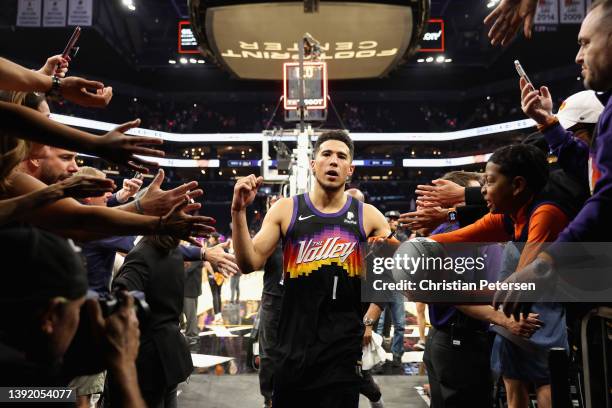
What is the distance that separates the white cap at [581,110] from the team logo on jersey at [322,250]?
1.30 meters

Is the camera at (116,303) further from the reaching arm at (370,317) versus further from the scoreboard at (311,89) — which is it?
the scoreboard at (311,89)

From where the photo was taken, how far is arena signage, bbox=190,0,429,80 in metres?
10.0

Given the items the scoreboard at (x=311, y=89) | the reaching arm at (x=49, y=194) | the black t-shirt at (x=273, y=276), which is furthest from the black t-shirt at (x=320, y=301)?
the scoreboard at (x=311, y=89)

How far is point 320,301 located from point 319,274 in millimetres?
149

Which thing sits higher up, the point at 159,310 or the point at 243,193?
the point at 243,193

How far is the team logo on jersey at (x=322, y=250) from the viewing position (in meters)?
2.48

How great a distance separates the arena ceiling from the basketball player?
18.8 m

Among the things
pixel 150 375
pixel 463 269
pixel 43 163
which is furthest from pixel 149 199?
pixel 463 269

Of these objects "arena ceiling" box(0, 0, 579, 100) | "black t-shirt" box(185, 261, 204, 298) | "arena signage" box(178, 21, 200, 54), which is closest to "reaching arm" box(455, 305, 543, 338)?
"black t-shirt" box(185, 261, 204, 298)

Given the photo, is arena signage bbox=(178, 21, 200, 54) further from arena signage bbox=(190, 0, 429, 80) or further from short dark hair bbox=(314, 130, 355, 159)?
short dark hair bbox=(314, 130, 355, 159)

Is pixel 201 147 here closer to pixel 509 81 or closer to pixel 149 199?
Result: pixel 509 81

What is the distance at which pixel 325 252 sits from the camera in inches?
98.1

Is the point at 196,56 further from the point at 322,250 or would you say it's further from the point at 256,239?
the point at 322,250

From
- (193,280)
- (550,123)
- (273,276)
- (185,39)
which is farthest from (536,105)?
(185,39)
